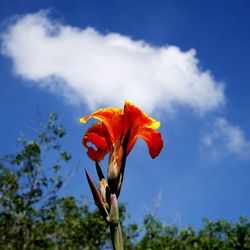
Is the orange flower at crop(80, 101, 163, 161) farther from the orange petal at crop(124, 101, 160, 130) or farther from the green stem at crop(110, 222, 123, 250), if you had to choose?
the green stem at crop(110, 222, 123, 250)

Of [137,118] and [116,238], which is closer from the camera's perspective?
[116,238]

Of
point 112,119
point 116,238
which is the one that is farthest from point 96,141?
point 116,238

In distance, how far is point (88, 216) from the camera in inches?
526

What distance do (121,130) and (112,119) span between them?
0.05 m

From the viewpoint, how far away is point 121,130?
1.27 m

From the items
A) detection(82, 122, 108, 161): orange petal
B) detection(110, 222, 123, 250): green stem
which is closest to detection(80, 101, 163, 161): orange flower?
detection(82, 122, 108, 161): orange petal

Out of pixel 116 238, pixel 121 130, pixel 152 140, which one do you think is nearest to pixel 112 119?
pixel 121 130

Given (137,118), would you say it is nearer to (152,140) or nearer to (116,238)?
(152,140)

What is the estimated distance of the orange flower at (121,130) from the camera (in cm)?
125

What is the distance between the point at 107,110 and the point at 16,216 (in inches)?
406

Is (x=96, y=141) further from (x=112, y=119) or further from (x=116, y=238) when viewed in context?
(x=116, y=238)

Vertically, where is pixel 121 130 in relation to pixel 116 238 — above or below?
above

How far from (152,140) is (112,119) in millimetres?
Answer: 161

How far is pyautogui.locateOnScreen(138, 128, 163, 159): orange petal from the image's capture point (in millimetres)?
1303
